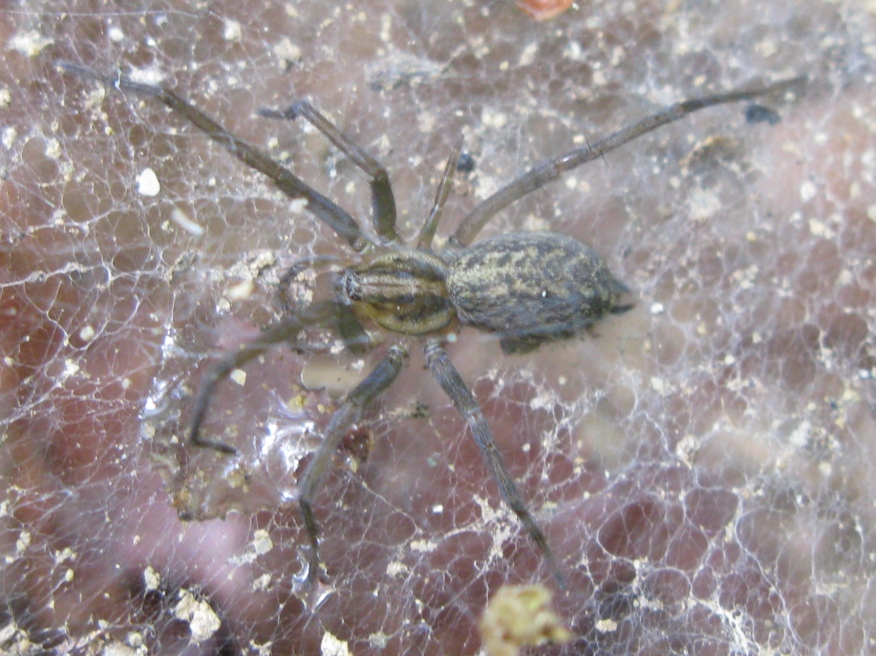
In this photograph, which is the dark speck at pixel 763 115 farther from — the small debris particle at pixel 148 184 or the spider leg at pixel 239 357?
the small debris particle at pixel 148 184

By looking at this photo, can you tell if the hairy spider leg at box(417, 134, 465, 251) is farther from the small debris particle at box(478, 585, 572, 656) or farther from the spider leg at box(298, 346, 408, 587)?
the small debris particle at box(478, 585, 572, 656)

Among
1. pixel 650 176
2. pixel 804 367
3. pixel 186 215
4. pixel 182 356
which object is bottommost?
pixel 804 367

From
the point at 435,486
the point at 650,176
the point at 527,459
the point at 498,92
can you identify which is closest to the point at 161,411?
the point at 435,486

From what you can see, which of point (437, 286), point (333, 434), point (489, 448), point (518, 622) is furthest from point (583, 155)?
point (518, 622)

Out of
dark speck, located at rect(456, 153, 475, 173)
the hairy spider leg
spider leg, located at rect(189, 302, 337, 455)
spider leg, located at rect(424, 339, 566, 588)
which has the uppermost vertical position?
dark speck, located at rect(456, 153, 475, 173)

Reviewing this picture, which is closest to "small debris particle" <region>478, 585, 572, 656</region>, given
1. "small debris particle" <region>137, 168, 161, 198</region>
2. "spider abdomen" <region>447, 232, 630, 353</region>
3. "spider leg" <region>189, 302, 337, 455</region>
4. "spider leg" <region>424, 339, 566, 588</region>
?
"spider leg" <region>424, 339, 566, 588</region>

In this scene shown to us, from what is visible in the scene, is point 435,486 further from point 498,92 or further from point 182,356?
point 498,92
